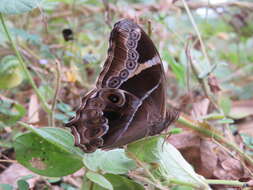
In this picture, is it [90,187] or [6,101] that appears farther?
[6,101]

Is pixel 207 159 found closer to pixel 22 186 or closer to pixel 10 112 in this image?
pixel 22 186

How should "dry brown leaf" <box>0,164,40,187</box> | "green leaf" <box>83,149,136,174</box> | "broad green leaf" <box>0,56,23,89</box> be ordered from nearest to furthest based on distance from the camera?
"green leaf" <box>83,149,136,174</box>, "dry brown leaf" <box>0,164,40,187</box>, "broad green leaf" <box>0,56,23,89</box>

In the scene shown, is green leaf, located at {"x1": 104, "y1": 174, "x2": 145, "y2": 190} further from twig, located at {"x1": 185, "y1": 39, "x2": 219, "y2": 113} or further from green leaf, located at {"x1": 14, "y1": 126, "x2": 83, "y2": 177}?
twig, located at {"x1": 185, "y1": 39, "x2": 219, "y2": 113}

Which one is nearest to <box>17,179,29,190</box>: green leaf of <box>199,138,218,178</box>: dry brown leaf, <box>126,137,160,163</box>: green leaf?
<box>126,137,160,163</box>: green leaf

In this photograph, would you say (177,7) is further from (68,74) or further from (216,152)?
(216,152)

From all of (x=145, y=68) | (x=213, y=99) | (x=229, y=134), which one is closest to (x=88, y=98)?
(x=145, y=68)

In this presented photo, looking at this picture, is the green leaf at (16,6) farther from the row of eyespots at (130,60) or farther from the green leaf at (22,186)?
the green leaf at (22,186)
